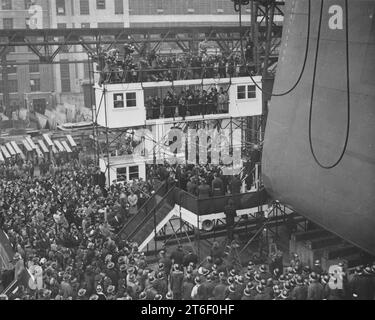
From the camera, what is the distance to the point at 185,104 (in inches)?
1066

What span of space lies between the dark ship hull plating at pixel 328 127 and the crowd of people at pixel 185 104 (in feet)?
30.3

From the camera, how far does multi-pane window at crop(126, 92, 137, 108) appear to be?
26231 mm

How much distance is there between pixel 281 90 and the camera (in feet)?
58.7

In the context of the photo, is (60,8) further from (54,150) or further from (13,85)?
(13,85)

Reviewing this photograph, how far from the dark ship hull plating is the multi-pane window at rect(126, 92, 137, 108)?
9.79 m

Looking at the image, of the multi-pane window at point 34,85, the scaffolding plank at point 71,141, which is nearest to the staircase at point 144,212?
the scaffolding plank at point 71,141

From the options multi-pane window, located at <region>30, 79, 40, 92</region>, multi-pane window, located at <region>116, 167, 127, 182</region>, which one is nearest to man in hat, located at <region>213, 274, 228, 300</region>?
multi-pane window, located at <region>116, 167, 127, 182</region>

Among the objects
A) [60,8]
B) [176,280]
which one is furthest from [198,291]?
[60,8]

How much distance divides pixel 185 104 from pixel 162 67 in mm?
2216
